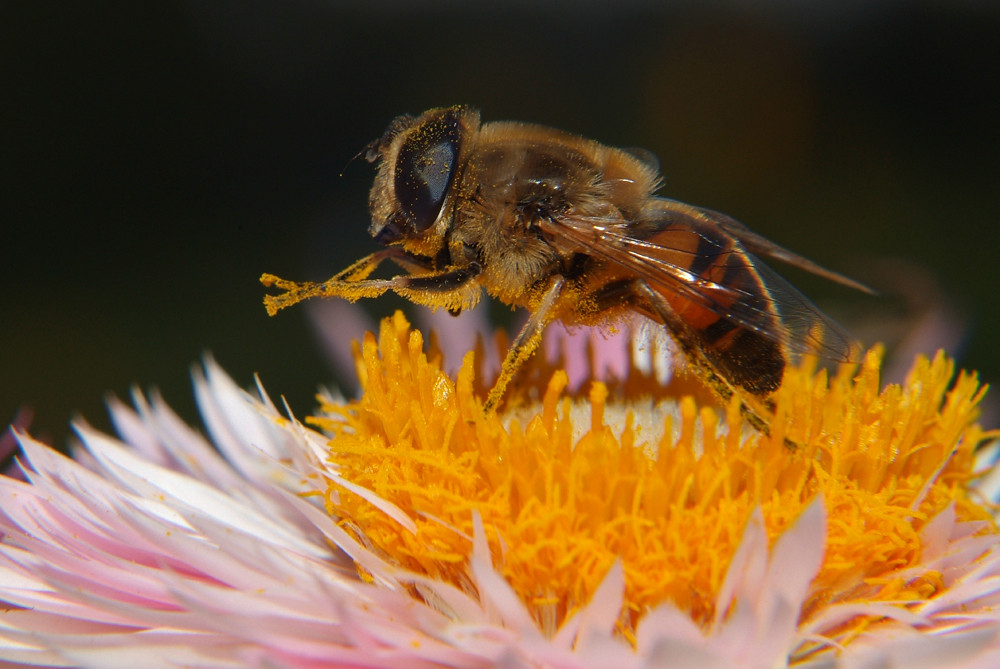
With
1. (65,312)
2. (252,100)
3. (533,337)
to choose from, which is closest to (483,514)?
(533,337)

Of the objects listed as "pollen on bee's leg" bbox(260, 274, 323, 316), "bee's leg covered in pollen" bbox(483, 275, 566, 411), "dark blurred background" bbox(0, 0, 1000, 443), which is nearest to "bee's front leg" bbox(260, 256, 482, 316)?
"pollen on bee's leg" bbox(260, 274, 323, 316)

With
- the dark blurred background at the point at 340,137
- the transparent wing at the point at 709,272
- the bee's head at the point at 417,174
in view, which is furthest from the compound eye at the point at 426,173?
the dark blurred background at the point at 340,137

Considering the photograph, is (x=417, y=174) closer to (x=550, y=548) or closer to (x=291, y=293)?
(x=291, y=293)

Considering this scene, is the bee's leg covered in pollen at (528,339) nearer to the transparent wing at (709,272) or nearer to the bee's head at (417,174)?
the transparent wing at (709,272)

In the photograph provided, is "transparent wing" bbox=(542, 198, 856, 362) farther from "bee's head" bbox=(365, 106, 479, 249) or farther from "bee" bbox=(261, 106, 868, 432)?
"bee's head" bbox=(365, 106, 479, 249)

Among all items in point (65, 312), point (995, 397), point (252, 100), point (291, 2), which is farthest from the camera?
point (291, 2)

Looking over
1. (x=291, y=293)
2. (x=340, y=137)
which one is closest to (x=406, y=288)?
(x=291, y=293)

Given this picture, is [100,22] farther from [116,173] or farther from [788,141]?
[788,141]
